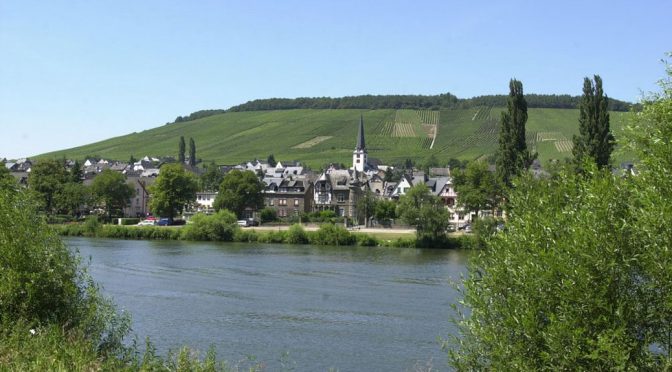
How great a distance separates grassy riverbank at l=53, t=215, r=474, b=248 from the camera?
7494 cm

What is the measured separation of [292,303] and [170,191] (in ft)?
205

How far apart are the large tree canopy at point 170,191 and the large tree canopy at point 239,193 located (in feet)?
14.1

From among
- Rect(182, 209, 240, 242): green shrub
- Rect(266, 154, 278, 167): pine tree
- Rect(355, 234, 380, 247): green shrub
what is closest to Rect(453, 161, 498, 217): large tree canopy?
Rect(355, 234, 380, 247): green shrub

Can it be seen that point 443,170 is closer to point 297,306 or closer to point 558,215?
point 297,306

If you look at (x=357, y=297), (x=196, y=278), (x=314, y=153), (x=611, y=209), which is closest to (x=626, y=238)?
(x=611, y=209)

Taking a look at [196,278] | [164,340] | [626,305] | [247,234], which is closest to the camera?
[626,305]

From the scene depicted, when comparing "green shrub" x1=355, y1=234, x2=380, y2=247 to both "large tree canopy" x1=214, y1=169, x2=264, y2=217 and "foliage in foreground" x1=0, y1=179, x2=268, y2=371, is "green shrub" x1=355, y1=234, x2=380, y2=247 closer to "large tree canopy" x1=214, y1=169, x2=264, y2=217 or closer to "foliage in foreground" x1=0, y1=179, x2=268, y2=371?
"large tree canopy" x1=214, y1=169, x2=264, y2=217

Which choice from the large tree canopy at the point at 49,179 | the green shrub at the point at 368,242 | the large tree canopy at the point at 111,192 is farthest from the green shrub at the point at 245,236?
the large tree canopy at the point at 49,179

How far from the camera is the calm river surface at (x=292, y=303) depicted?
1096 inches

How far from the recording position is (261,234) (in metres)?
80.9

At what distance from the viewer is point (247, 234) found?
80.7 m

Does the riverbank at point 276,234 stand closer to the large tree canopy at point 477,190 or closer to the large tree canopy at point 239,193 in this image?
the large tree canopy at point 477,190

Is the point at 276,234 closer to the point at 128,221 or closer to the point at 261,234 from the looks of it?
the point at 261,234

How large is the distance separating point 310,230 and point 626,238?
6737cm
